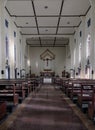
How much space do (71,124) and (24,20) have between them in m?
11.6

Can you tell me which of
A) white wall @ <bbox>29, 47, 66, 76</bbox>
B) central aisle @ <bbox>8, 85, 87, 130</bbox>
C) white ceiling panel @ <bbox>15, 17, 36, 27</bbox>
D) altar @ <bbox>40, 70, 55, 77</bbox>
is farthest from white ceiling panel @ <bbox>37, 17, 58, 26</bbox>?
white wall @ <bbox>29, 47, 66, 76</bbox>

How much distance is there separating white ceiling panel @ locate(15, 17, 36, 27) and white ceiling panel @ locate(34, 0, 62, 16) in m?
1.36

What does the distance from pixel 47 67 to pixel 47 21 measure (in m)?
12.0

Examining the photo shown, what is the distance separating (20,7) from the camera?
479 inches

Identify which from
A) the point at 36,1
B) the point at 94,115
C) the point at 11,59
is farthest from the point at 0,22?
the point at 94,115

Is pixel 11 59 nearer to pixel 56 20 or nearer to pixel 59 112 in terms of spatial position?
pixel 56 20

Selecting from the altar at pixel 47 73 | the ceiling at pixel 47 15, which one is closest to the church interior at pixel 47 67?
the ceiling at pixel 47 15

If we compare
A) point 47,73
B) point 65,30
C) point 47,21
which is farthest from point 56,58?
point 47,21

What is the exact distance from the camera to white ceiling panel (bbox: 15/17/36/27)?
14.5 m

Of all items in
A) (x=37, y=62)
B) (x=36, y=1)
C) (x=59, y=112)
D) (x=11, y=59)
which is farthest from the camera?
(x=37, y=62)

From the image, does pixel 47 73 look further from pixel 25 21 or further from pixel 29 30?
pixel 25 21

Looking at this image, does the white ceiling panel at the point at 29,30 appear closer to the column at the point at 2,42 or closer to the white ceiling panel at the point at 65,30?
the white ceiling panel at the point at 65,30

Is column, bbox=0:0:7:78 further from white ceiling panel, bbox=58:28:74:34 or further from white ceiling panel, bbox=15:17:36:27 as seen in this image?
white ceiling panel, bbox=58:28:74:34

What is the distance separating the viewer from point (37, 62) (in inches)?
1056
